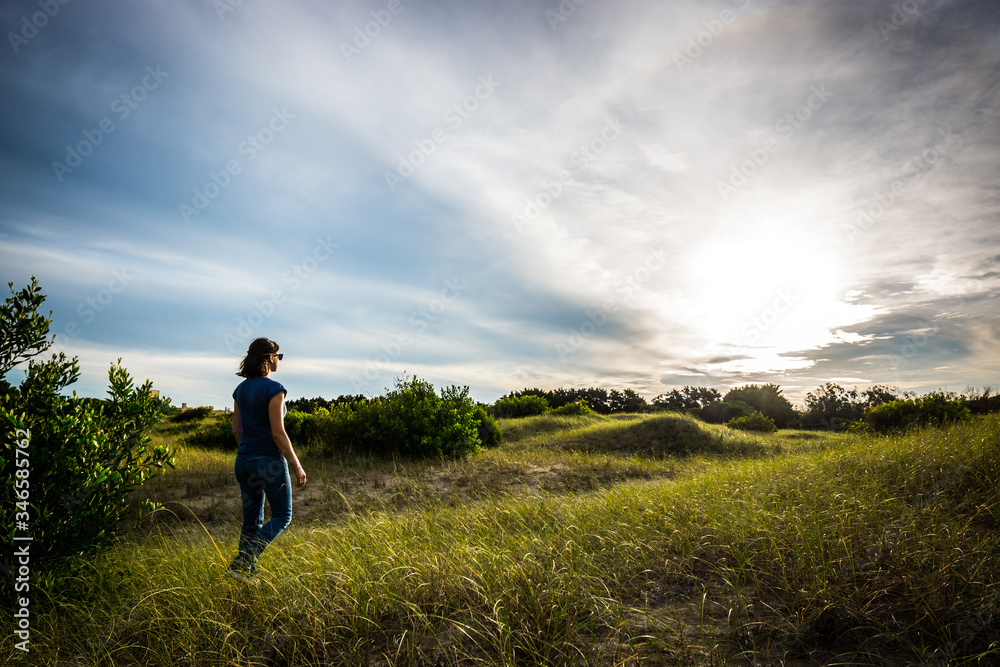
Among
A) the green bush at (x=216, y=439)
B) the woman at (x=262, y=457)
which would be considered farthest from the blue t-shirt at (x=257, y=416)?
the green bush at (x=216, y=439)

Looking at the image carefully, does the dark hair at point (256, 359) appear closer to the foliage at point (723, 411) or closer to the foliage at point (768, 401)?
the foliage at point (723, 411)

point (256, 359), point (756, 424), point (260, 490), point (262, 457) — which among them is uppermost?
point (256, 359)

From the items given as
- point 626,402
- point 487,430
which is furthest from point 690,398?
point 487,430

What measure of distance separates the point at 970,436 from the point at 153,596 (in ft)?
30.2

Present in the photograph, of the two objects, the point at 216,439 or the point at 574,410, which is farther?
the point at 574,410

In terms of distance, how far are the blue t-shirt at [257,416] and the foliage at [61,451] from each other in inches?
39.3

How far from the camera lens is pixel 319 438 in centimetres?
1283

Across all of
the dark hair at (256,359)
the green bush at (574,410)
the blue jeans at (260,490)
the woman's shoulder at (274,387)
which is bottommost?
the blue jeans at (260,490)

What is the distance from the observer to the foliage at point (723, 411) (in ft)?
80.4

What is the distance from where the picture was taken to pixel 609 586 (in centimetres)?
333

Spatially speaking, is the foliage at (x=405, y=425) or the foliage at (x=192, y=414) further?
the foliage at (x=192, y=414)

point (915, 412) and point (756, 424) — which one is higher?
point (915, 412)

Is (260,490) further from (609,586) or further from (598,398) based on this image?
(598,398)

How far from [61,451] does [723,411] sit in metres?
26.4
